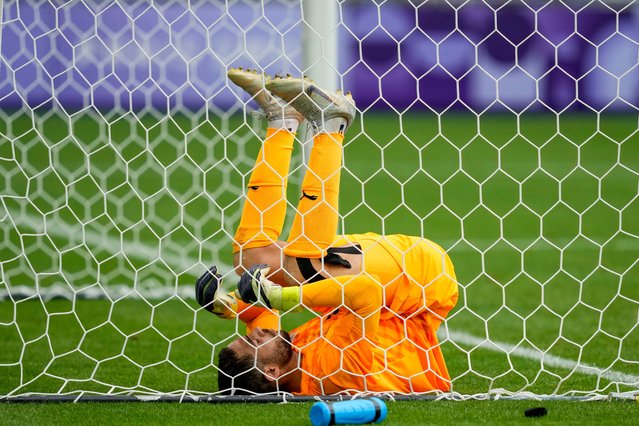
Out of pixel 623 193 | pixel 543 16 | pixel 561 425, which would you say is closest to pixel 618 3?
pixel 543 16

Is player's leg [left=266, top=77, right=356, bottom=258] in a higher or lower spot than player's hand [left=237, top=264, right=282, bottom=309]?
higher

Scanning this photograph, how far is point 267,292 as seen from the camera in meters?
4.12

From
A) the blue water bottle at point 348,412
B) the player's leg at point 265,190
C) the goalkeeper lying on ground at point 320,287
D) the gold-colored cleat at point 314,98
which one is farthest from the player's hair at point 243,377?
the gold-colored cleat at point 314,98

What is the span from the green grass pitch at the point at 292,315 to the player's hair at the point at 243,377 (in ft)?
0.79

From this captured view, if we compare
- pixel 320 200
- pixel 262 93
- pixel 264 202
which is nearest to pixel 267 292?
pixel 320 200

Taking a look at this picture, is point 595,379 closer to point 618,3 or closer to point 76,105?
point 76,105

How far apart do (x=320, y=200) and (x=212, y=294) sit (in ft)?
2.03

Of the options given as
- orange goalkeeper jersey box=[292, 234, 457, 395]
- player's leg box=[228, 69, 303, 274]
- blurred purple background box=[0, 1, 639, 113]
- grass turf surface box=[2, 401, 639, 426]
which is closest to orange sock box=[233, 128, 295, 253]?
player's leg box=[228, 69, 303, 274]

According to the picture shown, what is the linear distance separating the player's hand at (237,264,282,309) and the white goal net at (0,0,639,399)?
0.51 meters

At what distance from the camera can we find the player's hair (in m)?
4.21

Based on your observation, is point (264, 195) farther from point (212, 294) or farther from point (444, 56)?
point (444, 56)

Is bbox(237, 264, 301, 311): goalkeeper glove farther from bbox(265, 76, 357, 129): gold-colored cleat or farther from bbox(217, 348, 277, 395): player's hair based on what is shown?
bbox(265, 76, 357, 129): gold-colored cleat

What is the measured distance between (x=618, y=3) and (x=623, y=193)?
29.8 ft

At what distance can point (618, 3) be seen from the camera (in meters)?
19.0
